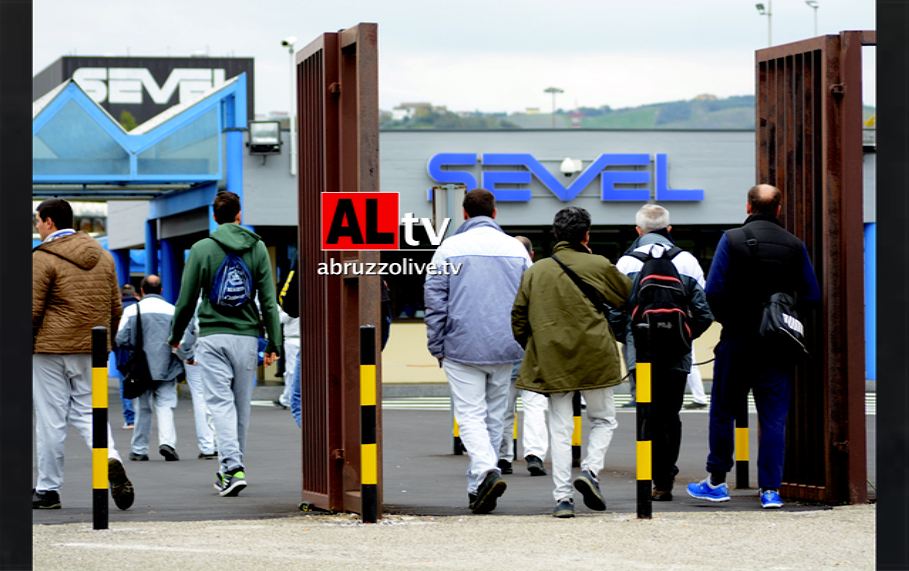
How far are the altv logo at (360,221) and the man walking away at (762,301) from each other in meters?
2.10

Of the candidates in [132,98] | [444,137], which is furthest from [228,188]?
[132,98]

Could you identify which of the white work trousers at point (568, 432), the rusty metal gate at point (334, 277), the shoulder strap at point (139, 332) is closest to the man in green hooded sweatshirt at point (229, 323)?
the rusty metal gate at point (334, 277)

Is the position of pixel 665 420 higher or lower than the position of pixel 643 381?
lower

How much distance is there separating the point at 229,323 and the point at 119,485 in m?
1.50

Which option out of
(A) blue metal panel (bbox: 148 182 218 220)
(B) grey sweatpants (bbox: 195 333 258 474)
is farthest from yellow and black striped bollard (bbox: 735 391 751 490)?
(A) blue metal panel (bbox: 148 182 218 220)

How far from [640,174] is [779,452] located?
2143 centimetres

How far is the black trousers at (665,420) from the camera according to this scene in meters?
10.8

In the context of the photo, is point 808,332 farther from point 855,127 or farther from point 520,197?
point 520,197

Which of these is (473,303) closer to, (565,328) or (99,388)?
(565,328)

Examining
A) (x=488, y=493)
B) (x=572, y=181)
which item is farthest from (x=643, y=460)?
(x=572, y=181)

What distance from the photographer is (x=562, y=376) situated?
9898 millimetres

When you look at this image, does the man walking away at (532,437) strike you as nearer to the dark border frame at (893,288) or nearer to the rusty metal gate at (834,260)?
the rusty metal gate at (834,260)

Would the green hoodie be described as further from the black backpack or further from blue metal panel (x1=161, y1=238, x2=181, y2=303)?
blue metal panel (x1=161, y1=238, x2=181, y2=303)

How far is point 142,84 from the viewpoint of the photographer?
12550 cm
